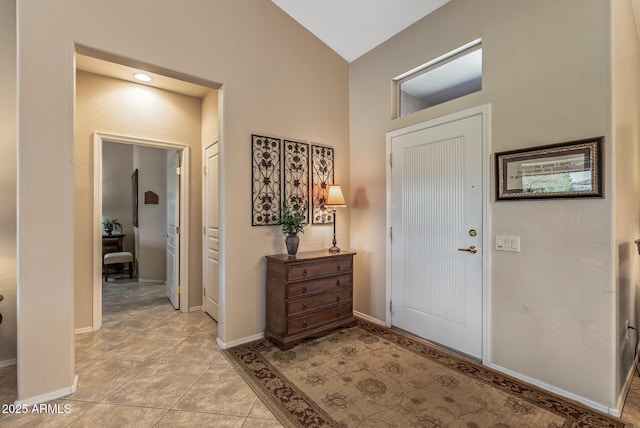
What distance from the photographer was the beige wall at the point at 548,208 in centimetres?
187

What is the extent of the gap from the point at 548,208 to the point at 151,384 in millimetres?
3169

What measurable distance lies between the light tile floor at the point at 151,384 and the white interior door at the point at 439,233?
1754mm

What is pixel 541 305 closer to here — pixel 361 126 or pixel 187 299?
pixel 361 126

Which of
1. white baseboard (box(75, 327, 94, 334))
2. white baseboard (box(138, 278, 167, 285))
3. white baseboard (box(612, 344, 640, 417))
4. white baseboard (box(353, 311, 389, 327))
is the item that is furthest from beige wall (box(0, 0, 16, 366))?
white baseboard (box(612, 344, 640, 417))

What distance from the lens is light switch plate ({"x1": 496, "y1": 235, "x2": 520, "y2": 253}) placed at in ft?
7.41

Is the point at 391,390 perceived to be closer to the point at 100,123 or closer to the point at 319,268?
the point at 319,268

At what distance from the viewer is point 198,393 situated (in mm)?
2062

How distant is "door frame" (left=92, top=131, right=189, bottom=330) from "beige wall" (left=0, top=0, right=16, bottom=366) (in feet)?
2.52

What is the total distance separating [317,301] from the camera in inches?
115

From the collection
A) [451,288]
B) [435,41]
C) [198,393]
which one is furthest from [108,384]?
[435,41]

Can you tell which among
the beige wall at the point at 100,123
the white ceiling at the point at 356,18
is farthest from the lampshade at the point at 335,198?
the beige wall at the point at 100,123

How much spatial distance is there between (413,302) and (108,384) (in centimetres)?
270

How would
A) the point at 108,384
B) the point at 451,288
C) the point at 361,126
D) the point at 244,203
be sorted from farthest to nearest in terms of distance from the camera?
the point at 361,126 → the point at 244,203 → the point at 451,288 → the point at 108,384

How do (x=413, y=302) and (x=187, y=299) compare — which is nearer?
(x=413, y=302)
